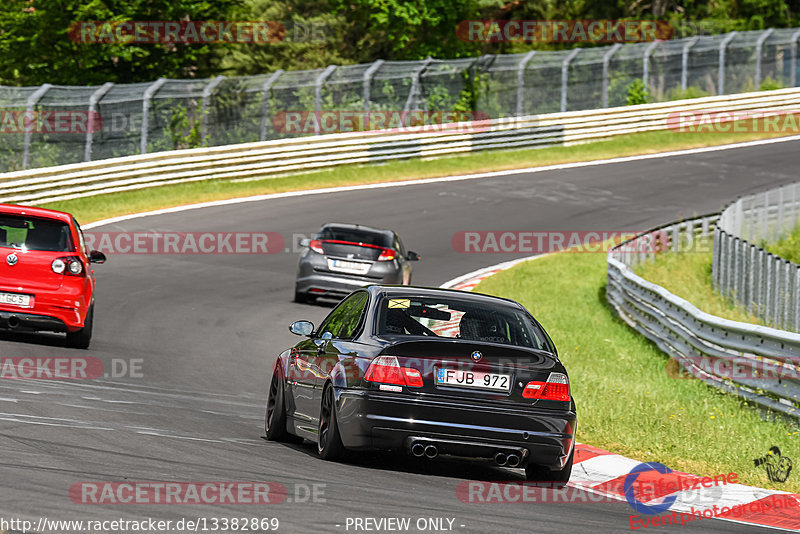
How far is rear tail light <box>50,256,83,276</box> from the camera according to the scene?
14062 millimetres

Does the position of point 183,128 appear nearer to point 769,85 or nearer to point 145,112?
point 145,112

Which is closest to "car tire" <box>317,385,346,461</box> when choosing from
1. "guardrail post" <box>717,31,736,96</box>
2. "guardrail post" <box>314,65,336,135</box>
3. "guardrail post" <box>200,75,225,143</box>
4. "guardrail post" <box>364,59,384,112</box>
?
"guardrail post" <box>200,75,225,143</box>

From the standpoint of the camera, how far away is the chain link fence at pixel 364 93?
97.1ft

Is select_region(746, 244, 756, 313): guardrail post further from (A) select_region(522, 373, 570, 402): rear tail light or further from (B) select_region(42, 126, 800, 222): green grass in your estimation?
(B) select_region(42, 126, 800, 222): green grass

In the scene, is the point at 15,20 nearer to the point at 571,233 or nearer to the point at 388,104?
the point at 388,104

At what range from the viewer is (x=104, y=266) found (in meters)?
22.6

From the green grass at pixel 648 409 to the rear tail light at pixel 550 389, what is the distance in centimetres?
131

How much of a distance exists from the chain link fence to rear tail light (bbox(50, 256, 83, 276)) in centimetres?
1549

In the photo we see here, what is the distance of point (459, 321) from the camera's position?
889 cm

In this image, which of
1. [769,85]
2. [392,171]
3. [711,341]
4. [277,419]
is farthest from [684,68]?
[277,419]

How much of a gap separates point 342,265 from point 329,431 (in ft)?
39.9

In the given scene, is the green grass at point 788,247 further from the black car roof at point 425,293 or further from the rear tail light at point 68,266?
the black car roof at point 425,293

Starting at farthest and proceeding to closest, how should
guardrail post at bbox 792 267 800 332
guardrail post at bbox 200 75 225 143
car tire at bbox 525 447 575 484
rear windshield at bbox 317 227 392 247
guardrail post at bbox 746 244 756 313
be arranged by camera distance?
A: guardrail post at bbox 200 75 225 143 < rear windshield at bbox 317 227 392 247 < guardrail post at bbox 746 244 756 313 < guardrail post at bbox 792 267 800 332 < car tire at bbox 525 447 575 484

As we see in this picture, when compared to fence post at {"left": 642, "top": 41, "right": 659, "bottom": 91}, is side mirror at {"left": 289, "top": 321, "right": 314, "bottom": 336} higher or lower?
higher
